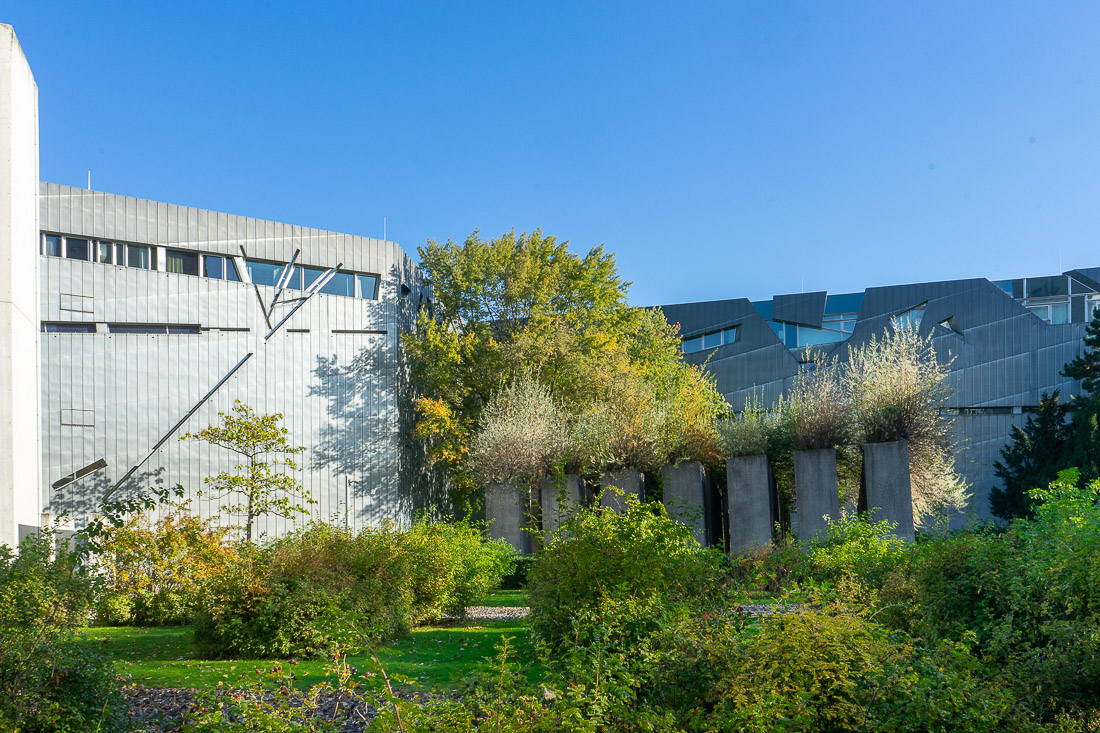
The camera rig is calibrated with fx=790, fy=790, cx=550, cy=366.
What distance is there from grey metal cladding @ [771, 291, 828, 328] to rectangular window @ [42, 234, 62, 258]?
84.3 feet

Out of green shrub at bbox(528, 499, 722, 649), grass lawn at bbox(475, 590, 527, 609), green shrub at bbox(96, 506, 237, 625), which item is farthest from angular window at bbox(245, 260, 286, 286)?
green shrub at bbox(528, 499, 722, 649)

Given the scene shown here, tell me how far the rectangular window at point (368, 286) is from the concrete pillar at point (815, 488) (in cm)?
1428

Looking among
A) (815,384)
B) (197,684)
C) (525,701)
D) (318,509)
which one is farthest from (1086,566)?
(318,509)

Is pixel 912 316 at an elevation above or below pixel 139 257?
below

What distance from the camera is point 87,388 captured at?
20.5 m

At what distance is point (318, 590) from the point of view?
9461mm

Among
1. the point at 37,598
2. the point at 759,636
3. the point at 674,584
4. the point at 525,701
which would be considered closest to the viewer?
the point at 525,701

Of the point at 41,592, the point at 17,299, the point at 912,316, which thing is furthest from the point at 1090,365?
the point at 41,592

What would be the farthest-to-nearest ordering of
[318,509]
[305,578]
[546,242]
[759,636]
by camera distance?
[546,242] → [318,509] → [305,578] → [759,636]

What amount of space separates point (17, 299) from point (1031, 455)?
2892 centimetres

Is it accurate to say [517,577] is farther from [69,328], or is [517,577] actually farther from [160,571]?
[69,328]

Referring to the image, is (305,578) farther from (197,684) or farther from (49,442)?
(49,442)

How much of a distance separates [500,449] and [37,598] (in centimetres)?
1508

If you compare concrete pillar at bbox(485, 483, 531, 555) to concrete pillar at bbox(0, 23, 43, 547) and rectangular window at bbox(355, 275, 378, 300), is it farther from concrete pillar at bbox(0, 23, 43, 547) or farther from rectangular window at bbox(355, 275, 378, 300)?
concrete pillar at bbox(0, 23, 43, 547)
